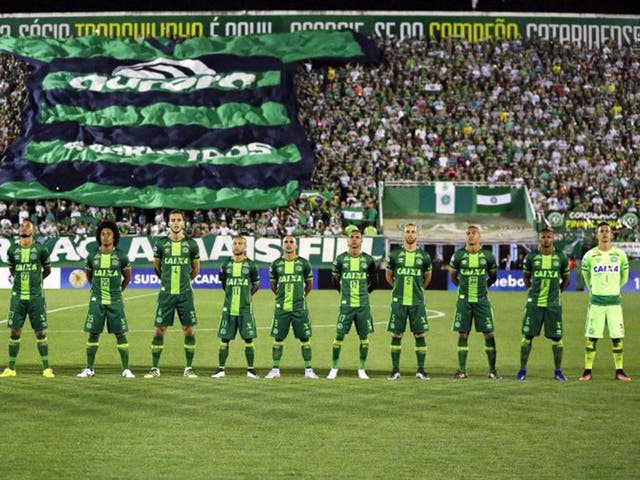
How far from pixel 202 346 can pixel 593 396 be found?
875 cm

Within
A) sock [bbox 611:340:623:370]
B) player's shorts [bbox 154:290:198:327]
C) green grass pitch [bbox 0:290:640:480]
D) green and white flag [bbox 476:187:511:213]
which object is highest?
green and white flag [bbox 476:187:511:213]

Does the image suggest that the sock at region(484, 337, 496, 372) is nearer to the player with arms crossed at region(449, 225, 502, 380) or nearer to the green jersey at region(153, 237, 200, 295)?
the player with arms crossed at region(449, 225, 502, 380)

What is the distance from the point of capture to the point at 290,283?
15141mm

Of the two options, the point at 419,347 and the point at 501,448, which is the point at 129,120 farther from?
the point at 501,448

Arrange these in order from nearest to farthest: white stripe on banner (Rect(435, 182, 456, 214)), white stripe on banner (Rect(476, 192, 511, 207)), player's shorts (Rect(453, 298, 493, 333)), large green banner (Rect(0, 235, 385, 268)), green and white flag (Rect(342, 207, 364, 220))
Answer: player's shorts (Rect(453, 298, 493, 333)) → large green banner (Rect(0, 235, 385, 268)) → green and white flag (Rect(342, 207, 364, 220)) → white stripe on banner (Rect(476, 192, 511, 207)) → white stripe on banner (Rect(435, 182, 456, 214))

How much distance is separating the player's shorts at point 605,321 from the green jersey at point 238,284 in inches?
196

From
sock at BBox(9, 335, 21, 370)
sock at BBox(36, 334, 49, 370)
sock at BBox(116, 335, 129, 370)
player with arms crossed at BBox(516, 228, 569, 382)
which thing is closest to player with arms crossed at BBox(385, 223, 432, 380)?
player with arms crossed at BBox(516, 228, 569, 382)

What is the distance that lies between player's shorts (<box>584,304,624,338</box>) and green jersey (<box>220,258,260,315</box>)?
4.97m

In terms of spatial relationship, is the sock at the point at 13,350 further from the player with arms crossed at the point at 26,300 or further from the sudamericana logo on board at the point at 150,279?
the sudamericana logo on board at the point at 150,279

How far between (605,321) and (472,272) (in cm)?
209

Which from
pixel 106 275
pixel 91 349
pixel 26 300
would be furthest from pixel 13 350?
pixel 106 275

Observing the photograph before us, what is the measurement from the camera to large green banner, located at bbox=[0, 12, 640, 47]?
5034 cm

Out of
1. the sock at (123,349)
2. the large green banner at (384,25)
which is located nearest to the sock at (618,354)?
the sock at (123,349)

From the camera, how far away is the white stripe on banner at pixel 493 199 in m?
41.5
